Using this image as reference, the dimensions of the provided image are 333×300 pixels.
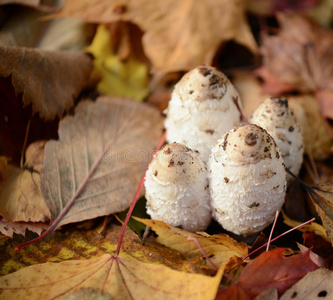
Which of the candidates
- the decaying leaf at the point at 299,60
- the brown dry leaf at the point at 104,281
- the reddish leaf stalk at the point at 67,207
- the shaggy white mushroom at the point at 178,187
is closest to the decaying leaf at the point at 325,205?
the shaggy white mushroom at the point at 178,187

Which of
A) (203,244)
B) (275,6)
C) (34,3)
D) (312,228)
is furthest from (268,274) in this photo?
(275,6)

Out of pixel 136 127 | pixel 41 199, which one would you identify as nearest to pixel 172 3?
pixel 136 127

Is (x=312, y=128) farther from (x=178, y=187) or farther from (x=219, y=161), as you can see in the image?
(x=178, y=187)

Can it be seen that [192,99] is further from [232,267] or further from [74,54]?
[74,54]

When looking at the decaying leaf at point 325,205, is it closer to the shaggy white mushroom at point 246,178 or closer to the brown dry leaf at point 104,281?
the shaggy white mushroom at point 246,178

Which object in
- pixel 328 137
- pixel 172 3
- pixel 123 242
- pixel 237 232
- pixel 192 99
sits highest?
pixel 172 3

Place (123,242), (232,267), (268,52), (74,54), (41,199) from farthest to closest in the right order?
1. (268,52)
2. (74,54)
3. (41,199)
4. (123,242)
5. (232,267)
